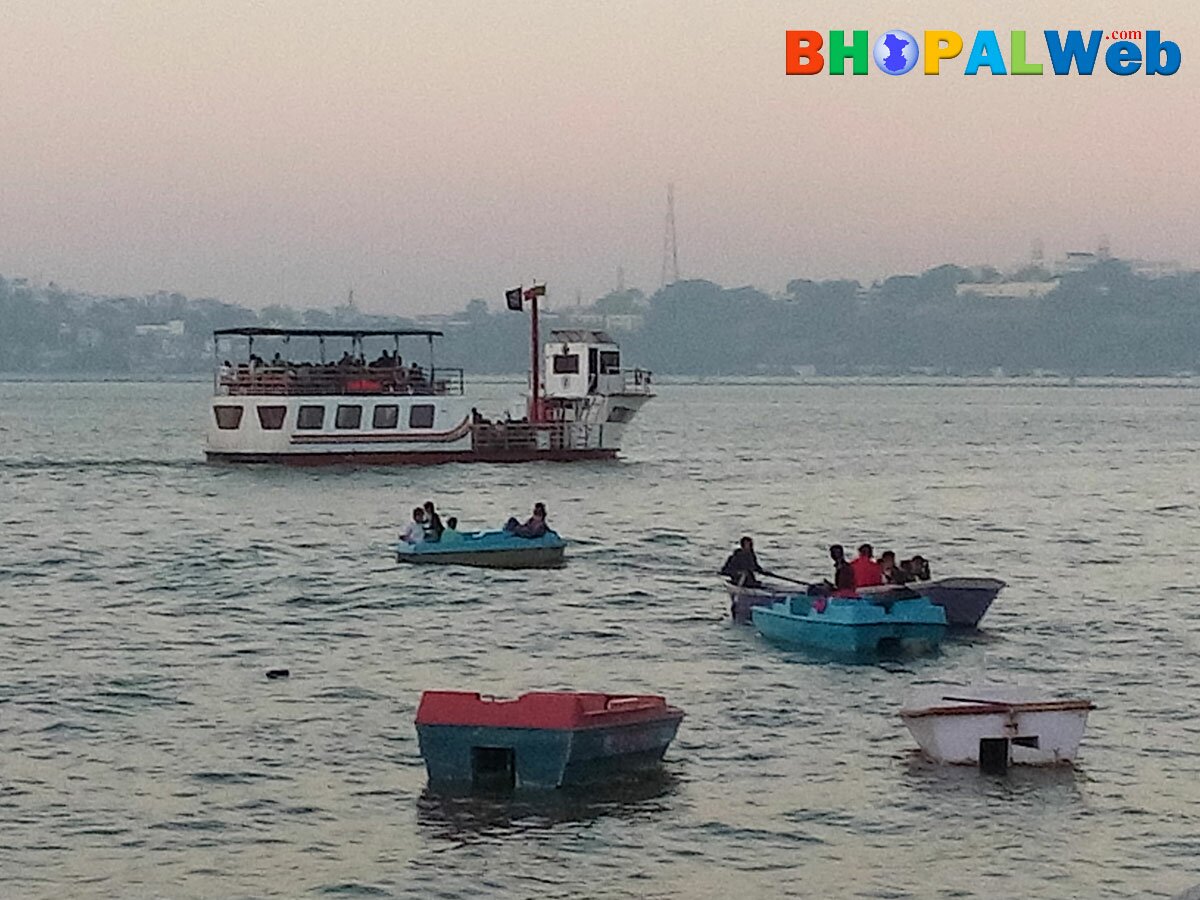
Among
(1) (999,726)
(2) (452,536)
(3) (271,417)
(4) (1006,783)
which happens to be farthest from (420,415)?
(4) (1006,783)

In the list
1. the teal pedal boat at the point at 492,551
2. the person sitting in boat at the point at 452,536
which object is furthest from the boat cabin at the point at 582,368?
the person sitting in boat at the point at 452,536

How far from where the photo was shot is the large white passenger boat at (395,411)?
7725 cm

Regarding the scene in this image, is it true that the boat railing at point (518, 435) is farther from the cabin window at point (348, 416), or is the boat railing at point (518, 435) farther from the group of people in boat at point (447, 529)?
the group of people in boat at point (447, 529)

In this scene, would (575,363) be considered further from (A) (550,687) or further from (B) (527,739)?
(B) (527,739)

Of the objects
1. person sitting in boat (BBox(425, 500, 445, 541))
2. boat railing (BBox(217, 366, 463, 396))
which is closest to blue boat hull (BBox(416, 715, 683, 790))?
person sitting in boat (BBox(425, 500, 445, 541))

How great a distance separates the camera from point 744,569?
125 feet

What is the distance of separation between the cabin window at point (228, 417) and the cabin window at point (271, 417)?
1378 millimetres

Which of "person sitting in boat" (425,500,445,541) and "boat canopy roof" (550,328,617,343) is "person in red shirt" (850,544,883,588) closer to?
"person sitting in boat" (425,500,445,541)

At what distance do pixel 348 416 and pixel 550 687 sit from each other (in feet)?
155

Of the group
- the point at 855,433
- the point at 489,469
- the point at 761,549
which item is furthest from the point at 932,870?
the point at 855,433

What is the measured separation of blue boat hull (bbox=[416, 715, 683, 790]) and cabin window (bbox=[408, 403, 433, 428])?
55.7m

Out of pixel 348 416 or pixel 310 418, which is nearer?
pixel 310 418

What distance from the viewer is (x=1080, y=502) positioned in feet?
259

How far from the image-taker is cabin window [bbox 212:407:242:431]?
79.1 meters
